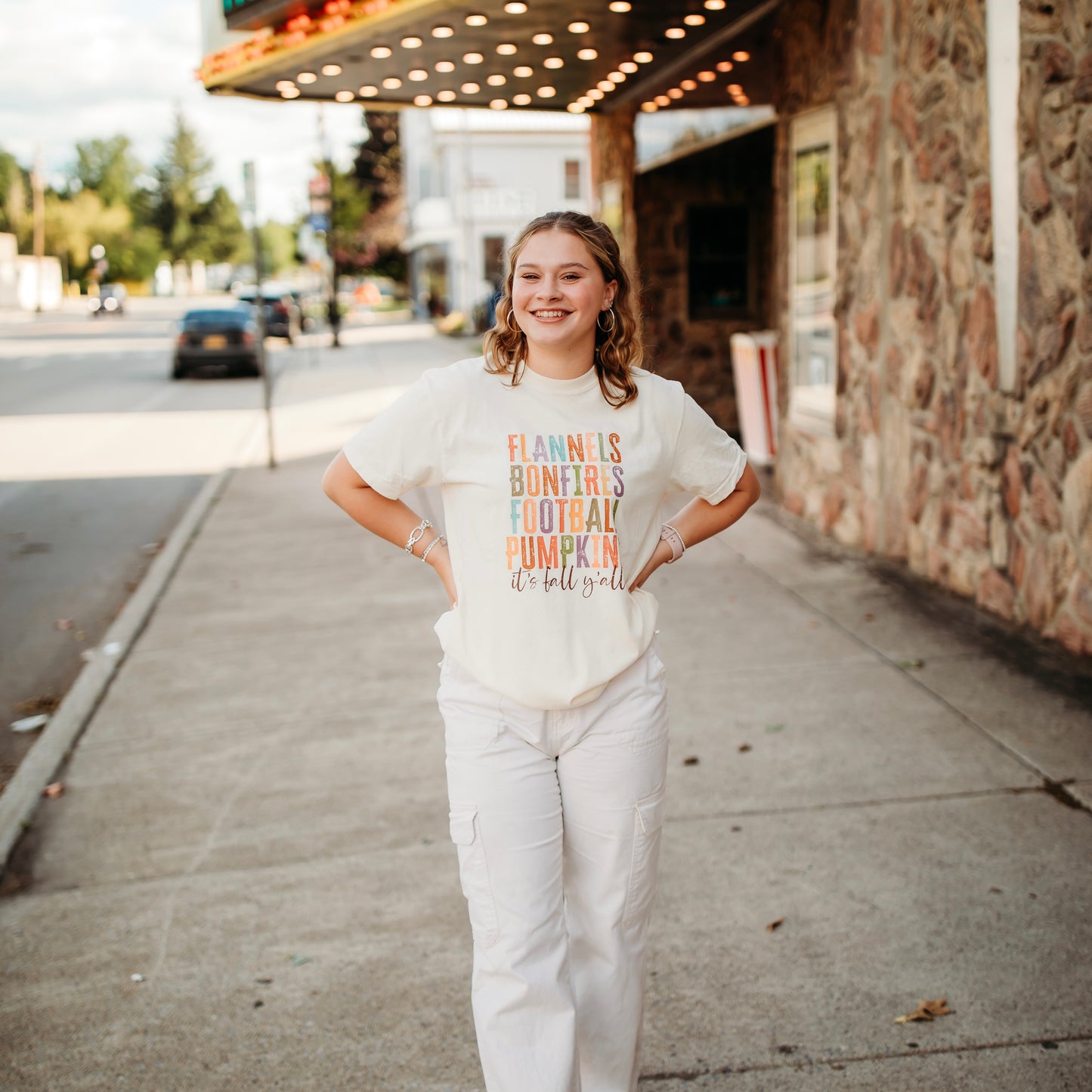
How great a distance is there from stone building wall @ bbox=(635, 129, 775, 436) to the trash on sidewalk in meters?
8.48

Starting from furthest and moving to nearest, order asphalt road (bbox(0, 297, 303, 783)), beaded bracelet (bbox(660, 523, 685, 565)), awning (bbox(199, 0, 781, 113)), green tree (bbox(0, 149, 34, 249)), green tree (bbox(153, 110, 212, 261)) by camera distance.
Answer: green tree (bbox(153, 110, 212, 261)) → green tree (bbox(0, 149, 34, 249)) → awning (bbox(199, 0, 781, 113)) → asphalt road (bbox(0, 297, 303, 783)) → beaded bracelet (bbox(660, 523, 685, 565))

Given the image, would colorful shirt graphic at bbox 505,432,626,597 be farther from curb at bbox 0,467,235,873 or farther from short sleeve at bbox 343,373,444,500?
curb at bbox 0,467,235,873

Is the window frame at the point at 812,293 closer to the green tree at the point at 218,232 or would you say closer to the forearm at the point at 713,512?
the forearm at the point at 713,512

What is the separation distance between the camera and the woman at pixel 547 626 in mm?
2438

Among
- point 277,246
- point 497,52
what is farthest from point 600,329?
point 277,246

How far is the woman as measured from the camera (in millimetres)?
2438

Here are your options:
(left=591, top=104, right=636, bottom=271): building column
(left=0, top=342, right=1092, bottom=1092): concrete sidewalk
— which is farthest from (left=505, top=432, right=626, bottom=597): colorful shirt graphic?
(left=591, top=104, right=636, bottom=271): building column

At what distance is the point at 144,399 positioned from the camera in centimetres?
2181

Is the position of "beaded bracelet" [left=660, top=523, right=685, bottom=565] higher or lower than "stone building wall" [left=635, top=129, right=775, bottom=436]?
lower

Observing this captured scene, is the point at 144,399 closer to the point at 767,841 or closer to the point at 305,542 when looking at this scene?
the point at 305,542

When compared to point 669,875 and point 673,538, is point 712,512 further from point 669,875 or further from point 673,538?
point 669,875

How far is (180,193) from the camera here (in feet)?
434

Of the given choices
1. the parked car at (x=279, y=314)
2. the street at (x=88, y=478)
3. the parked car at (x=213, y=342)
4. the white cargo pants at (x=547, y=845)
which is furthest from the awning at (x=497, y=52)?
the parked car at (x=279, y=314)

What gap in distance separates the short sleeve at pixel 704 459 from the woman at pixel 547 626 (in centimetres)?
5
